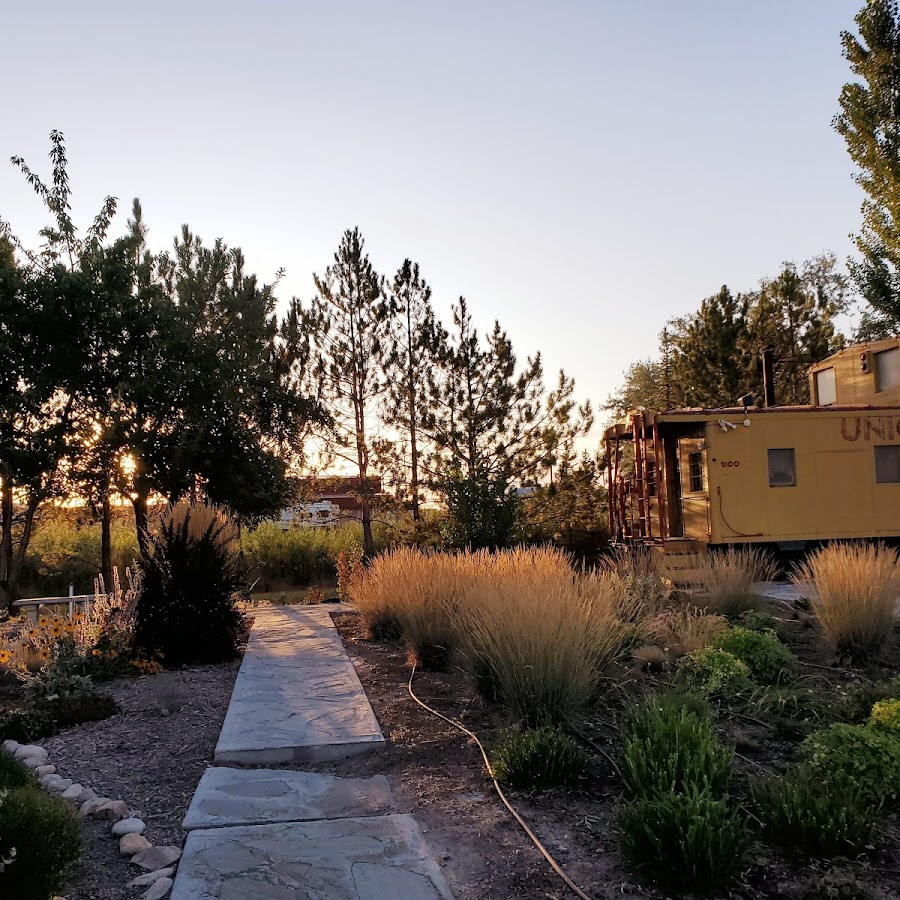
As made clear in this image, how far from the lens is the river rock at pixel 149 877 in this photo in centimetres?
332

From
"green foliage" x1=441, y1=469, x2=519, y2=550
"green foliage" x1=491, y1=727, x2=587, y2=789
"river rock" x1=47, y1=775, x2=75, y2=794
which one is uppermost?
"green foliage" x1=441, y1=469, x2=519, y2=550

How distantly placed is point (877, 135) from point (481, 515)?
8849mm

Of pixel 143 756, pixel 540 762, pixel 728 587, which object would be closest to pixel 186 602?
pixel 143 756

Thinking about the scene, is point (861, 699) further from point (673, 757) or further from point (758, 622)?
point (673, 757)

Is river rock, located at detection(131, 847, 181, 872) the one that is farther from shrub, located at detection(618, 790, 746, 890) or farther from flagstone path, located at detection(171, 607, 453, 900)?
shrub, located at detection(618, 790, 746, 890)

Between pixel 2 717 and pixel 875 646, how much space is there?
6461mm

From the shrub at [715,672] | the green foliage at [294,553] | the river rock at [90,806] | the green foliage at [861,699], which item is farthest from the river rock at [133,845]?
the green foliage at [294,553]

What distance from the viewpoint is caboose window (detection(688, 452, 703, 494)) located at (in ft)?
41.7

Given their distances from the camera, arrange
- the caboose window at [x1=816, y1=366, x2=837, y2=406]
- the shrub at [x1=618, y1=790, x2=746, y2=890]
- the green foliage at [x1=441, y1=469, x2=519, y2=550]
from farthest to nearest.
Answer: the caboose window at [x1=816, y1=366, x2=837, y2=406], the green foliage at [x1=441, y1=469, x2=519, y2=550], the shrub at [x1=618, y1=790, x2=746, y2=890]

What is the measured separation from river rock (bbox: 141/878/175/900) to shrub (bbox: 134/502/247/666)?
4.77 m

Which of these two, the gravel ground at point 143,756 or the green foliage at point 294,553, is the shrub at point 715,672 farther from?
the green foliage at point 294,553

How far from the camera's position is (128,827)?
3830mm

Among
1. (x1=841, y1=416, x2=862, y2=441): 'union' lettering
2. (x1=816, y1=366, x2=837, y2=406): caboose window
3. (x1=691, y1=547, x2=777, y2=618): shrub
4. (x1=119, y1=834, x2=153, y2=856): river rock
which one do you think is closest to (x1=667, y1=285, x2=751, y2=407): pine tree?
(x1=816, y1=366, x2=837, y2=406): caboose window

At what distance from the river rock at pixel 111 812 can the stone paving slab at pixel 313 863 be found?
0.50m
